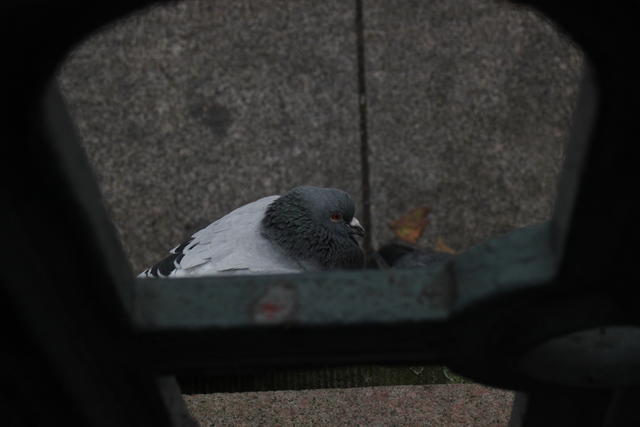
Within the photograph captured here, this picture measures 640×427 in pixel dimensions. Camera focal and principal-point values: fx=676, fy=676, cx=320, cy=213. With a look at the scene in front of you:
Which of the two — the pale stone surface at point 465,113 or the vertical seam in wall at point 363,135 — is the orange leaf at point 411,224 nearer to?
the pale stone surface at point 465,113

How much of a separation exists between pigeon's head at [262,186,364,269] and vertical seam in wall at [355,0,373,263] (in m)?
0.53

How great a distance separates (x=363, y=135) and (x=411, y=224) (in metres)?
0.76

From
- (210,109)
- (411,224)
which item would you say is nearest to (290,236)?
(411,224)

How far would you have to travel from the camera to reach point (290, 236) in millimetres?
4078

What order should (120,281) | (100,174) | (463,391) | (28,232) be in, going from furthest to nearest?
(100,174) < (463,391) < (120,281) < (28,232)

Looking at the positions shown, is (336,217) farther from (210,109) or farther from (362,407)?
(362,407)

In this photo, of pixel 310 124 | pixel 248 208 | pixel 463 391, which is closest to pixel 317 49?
pixel 310 124

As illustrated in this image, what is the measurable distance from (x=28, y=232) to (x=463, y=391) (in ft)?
6.69

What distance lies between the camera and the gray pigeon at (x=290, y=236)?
3.94 meters

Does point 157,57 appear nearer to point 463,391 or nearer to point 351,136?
point 351,136

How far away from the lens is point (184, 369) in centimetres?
127

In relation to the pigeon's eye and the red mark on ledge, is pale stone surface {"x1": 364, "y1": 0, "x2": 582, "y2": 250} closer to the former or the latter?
the pigeon's eye

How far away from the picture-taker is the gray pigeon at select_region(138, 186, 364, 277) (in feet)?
12.9

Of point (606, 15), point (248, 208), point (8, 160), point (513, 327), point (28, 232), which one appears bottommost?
point (248, 208)
